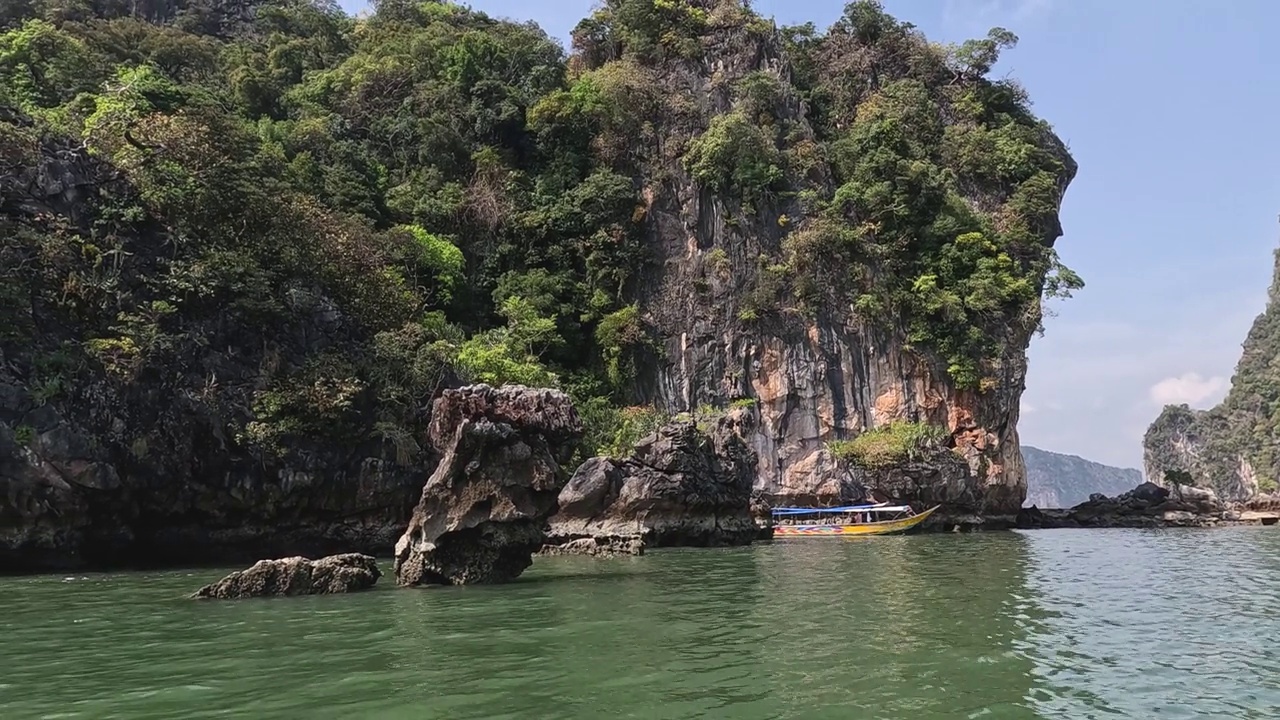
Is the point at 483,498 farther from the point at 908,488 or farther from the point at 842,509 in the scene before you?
the point at 908,488

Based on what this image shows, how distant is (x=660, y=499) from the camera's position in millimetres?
24094

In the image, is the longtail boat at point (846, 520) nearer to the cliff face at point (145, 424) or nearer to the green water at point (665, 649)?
the cliff face at point (145, 424)

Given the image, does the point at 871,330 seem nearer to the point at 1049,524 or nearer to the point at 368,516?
the point at 1049,524

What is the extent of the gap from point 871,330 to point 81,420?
29.4 meters

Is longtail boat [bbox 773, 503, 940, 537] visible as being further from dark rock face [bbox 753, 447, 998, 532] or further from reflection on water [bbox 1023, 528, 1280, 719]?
reflection on water [bbox 1023, 528, 1280, 719]

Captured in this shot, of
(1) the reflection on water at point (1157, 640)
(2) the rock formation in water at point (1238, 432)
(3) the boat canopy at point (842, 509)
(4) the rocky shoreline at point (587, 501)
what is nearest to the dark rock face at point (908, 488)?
(4) the rocky shoreline at point (587, 501)

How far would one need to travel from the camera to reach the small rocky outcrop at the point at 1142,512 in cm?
3834

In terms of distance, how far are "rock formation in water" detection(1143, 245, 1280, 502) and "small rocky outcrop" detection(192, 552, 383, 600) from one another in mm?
68540

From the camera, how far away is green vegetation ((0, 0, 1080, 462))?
68.1 feet

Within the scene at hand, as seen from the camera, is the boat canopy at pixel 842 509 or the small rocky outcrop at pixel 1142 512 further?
the small rocky outcrop at pixel 1142 512

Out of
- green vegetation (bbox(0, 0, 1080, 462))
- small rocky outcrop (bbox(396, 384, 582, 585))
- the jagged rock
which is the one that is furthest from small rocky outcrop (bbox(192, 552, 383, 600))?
the jagged rock

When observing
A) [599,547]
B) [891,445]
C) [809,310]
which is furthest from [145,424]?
[809,310]

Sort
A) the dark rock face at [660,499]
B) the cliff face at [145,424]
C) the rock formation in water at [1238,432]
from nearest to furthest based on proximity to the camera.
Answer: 1. the cliff face at [145,424]
2. the dark rock face at [660,499]
3. the rock formation in water at [1238,432]

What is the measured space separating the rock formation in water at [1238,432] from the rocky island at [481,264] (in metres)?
39.8
